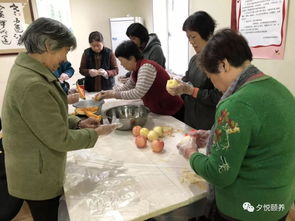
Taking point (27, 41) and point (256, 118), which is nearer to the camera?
Result: point (256, 118)

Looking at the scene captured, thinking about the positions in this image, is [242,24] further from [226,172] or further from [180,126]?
[226,172]

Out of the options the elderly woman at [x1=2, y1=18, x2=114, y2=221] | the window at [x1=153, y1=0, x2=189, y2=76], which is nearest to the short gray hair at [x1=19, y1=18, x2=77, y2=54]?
the elderly woman at [x1=2, y1=18, x2=114, y2=221]

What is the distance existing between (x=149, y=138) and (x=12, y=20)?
3466mm

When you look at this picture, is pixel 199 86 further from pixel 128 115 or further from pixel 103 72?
pixel 103 72

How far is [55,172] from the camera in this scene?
3.52ft

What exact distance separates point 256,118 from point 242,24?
178 centimetres

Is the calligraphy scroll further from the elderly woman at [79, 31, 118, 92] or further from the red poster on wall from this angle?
the red poster on wall

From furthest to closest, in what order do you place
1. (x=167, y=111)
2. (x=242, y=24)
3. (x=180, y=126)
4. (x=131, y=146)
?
(x=242, y=24), (x=167, y=111), (x=180, y=126), (x=131, y=146)

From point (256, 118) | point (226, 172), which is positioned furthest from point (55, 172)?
point (256, 118)

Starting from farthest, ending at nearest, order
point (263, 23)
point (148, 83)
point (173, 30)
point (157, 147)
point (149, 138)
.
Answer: point (173, 30)
point (263, 23)
point (148, 83)
point (149, 138)
point (157, 147)

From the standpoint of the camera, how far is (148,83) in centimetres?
185

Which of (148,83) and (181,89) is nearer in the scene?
(181,89)

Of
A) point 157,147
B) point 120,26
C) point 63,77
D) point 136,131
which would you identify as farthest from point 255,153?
point 120,26

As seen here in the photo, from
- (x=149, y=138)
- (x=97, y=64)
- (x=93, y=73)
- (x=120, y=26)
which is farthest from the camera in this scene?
(x=120, y=26)
